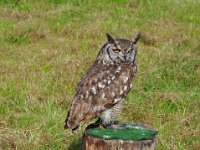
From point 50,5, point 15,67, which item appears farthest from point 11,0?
point 15,67

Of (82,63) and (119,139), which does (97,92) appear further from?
(82,63)

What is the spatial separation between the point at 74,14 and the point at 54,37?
1.60 m

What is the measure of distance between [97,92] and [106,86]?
0.10 metres

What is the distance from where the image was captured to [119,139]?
15.0 ft

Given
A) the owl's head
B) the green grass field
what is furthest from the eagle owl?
the green grass field

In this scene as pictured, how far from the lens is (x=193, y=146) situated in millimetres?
5898

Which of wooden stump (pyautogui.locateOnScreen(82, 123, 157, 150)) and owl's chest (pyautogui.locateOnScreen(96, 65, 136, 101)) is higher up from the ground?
owl's chest (pyautogui.locateOnScreen(96, 65, 136, 101))

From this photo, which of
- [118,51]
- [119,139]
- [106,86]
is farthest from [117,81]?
[119,139]

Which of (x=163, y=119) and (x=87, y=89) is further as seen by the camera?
(x=163, y=119)

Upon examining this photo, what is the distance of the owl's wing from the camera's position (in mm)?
4828

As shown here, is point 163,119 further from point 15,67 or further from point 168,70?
point 15,67

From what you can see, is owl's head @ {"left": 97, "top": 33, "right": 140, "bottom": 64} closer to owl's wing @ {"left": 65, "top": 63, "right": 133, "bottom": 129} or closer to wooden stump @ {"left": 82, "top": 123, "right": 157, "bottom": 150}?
owl's wing @ {"left": 65, "top": 63, "right": 133, "bottom": 129}

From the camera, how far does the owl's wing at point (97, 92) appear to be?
4828mm

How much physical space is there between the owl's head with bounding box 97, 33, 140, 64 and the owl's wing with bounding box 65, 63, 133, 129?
0.07 m
